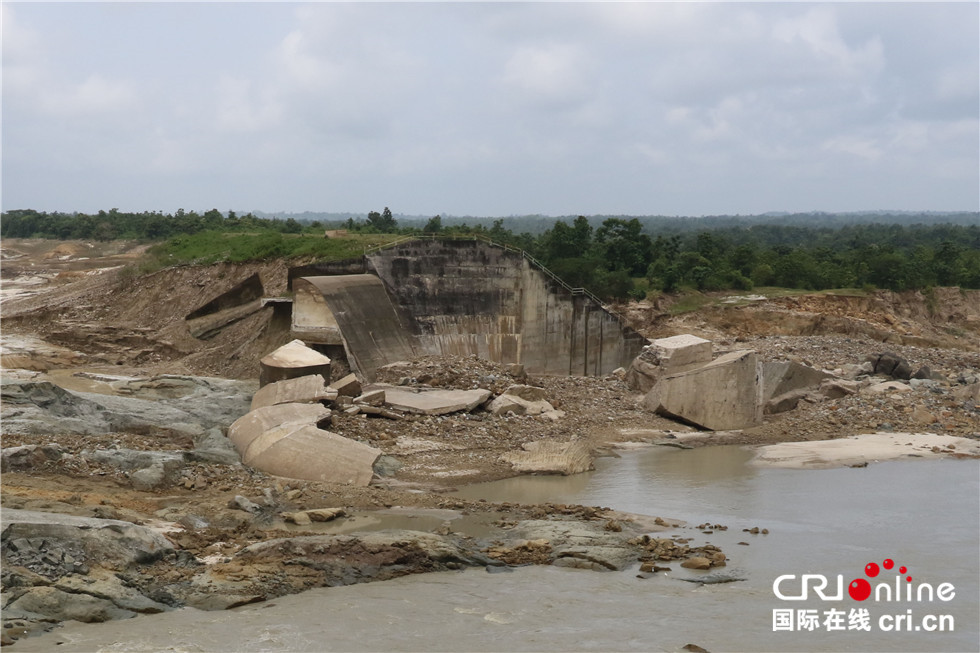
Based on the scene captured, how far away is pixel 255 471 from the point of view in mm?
14047

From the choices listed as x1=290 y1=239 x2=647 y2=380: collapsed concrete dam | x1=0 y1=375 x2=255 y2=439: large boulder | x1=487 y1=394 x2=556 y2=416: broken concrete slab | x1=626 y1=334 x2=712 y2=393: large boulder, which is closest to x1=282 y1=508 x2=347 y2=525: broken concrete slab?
x1=0 y1=375 x2=255 y2=439: large boulder

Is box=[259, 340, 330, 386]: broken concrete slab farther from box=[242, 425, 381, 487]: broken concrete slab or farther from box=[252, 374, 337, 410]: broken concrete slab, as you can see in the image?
box=[242, 425, 381, 487]: broken concrete slab

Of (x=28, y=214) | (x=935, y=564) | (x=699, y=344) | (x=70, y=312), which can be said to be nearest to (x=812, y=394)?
(x=699, y=344)

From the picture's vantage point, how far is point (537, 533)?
11914mm

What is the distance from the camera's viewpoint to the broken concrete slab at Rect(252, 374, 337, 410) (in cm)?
1662

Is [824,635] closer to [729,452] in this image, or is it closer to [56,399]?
[729,452]

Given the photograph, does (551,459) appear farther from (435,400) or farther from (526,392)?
(526,392)

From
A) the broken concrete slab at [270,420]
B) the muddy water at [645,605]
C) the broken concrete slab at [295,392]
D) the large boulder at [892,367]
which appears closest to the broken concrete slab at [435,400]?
the broken concrete slab at [295,392]

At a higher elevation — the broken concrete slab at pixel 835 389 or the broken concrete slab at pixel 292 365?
the broken concrete slab at pixel 292 365

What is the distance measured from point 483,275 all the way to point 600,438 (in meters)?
8.05

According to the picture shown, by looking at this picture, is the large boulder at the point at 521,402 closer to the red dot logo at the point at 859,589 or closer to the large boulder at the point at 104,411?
the large boulder at the point at 104,411

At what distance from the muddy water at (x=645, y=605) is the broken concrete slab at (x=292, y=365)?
547 cm

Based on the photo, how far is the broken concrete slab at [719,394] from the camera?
19281 mm

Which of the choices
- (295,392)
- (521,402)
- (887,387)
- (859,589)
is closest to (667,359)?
(521,402)
